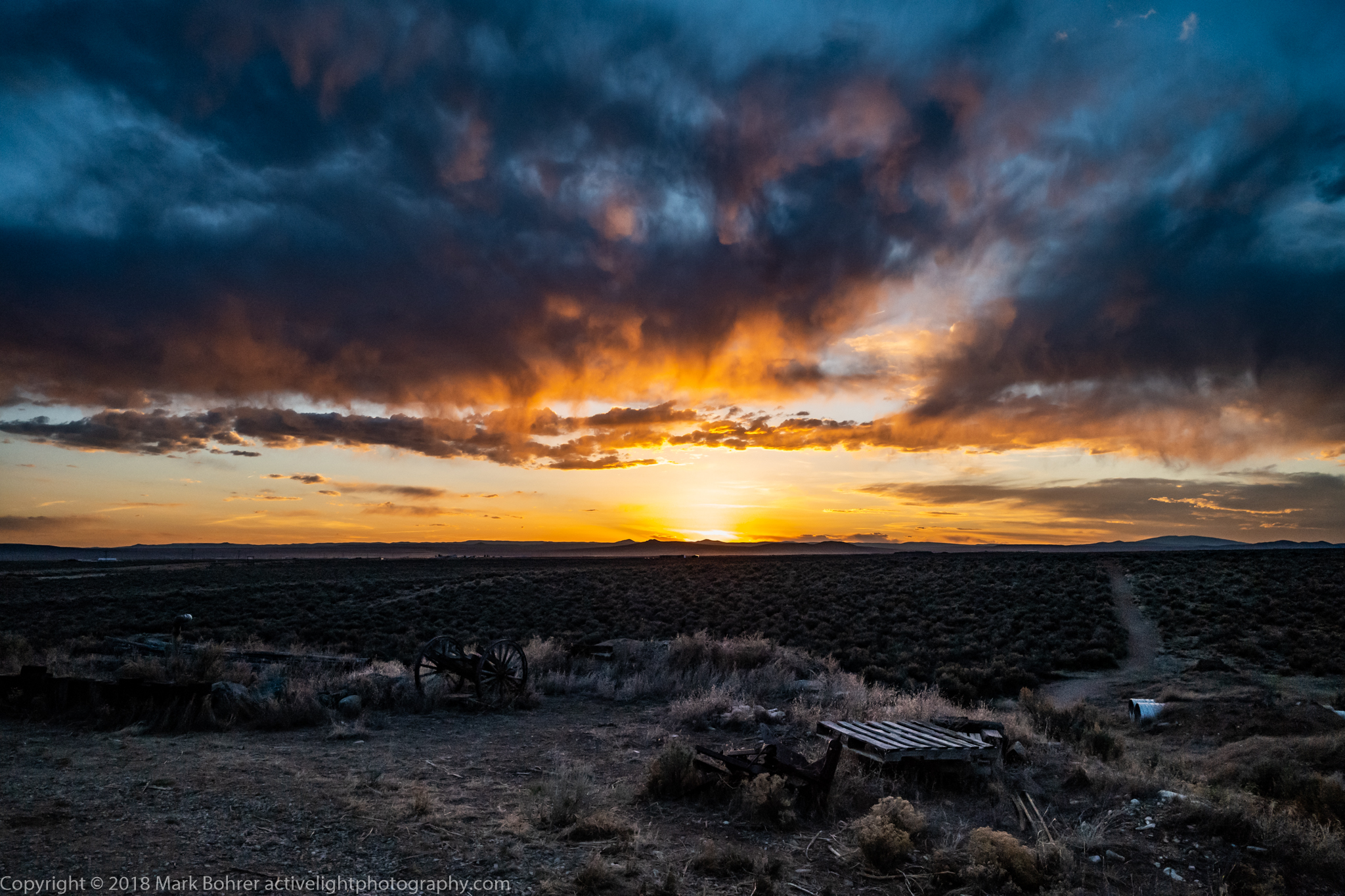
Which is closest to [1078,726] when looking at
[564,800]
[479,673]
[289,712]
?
[564,800]

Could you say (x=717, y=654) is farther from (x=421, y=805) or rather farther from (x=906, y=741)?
(x=421, y=805)

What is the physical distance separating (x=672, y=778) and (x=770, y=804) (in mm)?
1194

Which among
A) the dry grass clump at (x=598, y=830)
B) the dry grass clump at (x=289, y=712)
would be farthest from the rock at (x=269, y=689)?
the dry grass clump at (x=598, y=830)

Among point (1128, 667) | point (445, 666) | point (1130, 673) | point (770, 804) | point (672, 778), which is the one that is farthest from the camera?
point (1128, 667)

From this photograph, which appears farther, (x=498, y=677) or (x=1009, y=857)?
(x=498, y=677)

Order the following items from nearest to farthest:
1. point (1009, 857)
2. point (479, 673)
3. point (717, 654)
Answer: point (1009, 857), point (479, 673), point (717, 654)

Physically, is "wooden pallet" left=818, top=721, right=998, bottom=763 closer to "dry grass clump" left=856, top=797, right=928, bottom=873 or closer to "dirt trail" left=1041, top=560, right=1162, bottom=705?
"dry grass clump" left=856, top=797, right=928, bottom=873

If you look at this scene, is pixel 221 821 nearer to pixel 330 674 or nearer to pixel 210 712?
pixel 210 712

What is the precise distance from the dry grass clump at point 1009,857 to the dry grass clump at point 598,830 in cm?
292

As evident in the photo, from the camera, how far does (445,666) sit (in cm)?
1207

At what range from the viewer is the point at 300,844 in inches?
220

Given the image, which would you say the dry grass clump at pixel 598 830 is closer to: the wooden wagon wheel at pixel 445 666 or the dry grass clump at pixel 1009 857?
the dry grass clump at pixel 1009 857

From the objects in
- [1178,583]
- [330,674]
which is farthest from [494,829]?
[1178,583]

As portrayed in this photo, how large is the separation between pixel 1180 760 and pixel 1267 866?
4239 mm
